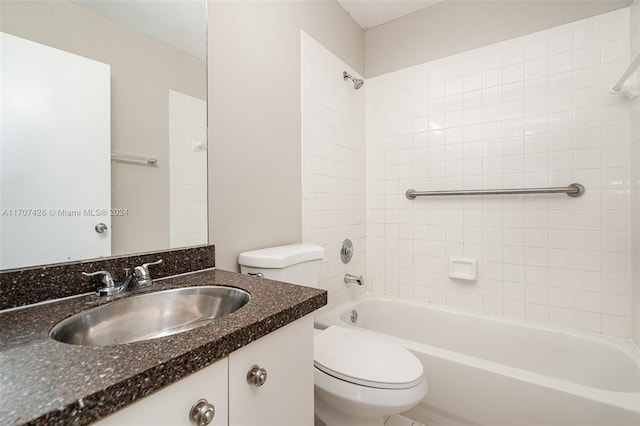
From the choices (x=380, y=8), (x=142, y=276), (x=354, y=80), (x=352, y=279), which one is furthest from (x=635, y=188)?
(x=142, y=276)

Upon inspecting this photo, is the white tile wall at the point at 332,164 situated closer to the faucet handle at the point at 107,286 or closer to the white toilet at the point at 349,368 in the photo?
Result: the white toilet at the point at 349,368

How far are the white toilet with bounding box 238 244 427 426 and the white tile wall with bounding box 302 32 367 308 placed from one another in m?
0.42

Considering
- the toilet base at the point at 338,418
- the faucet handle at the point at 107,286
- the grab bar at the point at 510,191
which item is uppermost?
the grab bar at the point at 510,191

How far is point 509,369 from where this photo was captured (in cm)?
128

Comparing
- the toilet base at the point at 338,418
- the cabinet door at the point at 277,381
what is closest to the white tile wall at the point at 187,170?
the cabinet door at the point at 277,381

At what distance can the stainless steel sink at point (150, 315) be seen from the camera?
0.73 metres

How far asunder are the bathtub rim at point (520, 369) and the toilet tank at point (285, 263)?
0.43 m

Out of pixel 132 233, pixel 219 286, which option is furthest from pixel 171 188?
pixel 219 286

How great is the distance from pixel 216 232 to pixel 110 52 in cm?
70

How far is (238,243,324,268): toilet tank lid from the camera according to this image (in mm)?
1274

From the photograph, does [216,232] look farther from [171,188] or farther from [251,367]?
[251,367]

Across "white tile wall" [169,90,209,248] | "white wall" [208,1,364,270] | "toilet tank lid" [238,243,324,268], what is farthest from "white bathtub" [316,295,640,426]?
"white tile wall" [169,90,209,248]

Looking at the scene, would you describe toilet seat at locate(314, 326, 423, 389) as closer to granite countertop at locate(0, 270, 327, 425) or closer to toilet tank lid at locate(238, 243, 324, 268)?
toilet tank lid at locate(238, 243, 324, 268)

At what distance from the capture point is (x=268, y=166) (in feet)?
5.00
